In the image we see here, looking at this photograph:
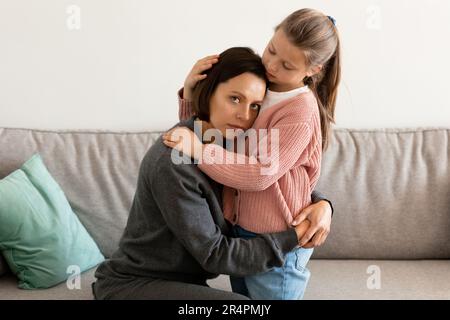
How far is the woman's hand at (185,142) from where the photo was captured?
1.44 meters

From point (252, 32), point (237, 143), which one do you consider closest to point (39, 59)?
point (252, 32)

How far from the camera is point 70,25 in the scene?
88.7 inches

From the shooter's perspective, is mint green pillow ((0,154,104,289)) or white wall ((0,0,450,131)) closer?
mint green pillow ((0,154,104,289))

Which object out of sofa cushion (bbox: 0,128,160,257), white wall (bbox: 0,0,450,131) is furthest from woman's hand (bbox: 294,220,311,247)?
white wall (bbox: 0,0,450,131)

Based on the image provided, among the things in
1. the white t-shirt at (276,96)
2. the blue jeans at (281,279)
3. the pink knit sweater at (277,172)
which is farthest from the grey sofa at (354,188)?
the white t-shirt at (276,96)

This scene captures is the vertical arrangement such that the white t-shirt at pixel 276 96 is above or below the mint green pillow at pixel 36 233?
above

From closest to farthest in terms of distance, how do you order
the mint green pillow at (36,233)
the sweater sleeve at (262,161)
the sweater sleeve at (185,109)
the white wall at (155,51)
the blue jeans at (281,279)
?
the sweater sleeve at (262,161) < the blue jeans at (281,279) < the sweater sleeve at (185,109) < the mint green pillow at (36,233) < the white wall at (155,51)

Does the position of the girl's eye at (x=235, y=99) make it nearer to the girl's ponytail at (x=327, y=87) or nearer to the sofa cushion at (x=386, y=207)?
the girl's ponytail at (x=327, y=87)

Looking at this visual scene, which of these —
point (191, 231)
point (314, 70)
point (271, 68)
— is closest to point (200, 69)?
point (271, 68)

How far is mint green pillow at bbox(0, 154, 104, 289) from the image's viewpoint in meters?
1.77

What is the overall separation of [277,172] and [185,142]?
0.24 meters

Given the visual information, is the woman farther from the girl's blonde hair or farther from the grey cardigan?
the girl's blonde hair

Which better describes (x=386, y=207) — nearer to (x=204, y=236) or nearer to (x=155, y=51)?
(x=204, y=236)

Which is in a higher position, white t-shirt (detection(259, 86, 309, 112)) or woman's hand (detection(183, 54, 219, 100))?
woman's hand (detection(183, 54, 219, 100))
